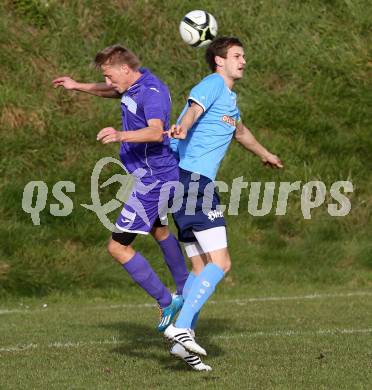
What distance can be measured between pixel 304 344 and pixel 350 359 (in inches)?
34.1

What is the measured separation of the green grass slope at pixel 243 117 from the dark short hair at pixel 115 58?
5806 millimetres

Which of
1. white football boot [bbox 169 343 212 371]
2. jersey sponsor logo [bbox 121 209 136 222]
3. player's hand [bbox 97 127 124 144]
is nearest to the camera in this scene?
player's hand [bbox 97 127 124 144]

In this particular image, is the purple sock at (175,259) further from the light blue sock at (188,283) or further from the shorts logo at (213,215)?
the shorts logo at (213,215)

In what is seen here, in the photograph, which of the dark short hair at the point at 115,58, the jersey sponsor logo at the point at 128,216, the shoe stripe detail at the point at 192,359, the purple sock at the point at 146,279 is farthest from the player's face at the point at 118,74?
the shoe stripe detail at the point at 192,359

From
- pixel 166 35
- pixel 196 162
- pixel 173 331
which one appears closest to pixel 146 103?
pixel 196 162

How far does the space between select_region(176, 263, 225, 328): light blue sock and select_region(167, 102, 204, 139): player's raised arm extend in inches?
41.8

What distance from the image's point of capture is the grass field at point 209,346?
23.2 ft

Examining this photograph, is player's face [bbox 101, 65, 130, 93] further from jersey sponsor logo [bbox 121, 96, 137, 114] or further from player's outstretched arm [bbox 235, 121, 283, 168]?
player's outstretched arm [bbox 235, 121, 283, 168]

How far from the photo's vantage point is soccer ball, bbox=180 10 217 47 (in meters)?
9.38

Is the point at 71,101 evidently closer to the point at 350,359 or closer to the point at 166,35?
the point at 166,35

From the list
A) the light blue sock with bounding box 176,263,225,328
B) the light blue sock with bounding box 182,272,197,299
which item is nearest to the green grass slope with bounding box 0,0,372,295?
the light blue sock with bounding box 182,272,197,299

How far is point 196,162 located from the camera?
7.94m

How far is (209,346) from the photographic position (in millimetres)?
8641

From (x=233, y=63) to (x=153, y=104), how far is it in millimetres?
721
